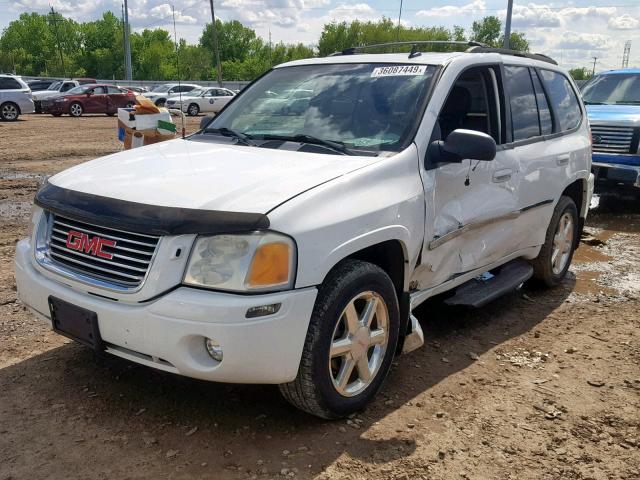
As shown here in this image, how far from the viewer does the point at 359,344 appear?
3.16 metres

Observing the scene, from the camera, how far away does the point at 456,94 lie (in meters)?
4.13

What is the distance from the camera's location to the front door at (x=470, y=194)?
144 inches

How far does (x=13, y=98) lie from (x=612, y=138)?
2031 centimetres

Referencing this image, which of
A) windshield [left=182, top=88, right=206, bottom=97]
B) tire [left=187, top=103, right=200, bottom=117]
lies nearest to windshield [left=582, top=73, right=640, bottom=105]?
tire [left=187, top=103, right=200, bottom=117]

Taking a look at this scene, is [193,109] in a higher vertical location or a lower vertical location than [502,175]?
lower

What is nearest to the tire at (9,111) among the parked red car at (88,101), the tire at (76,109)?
the parked red car at (88,101)

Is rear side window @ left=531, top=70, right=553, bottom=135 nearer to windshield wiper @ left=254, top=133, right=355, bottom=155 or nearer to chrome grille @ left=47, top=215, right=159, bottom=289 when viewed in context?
windshield wiper @ left=254, top=133, right=355, bottom=155

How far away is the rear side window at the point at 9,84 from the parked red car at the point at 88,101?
15.6 feet

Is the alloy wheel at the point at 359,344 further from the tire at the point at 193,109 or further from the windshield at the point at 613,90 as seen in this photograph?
the tire at the point at 193,109

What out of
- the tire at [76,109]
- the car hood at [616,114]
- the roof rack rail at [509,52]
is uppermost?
the roof rack rail at [509,52]

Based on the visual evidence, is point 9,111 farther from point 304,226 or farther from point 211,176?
point 304,226

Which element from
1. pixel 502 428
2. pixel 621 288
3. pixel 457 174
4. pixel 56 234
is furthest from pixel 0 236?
pixel 621 288

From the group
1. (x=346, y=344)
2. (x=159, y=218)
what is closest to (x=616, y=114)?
(x=346, y=344)

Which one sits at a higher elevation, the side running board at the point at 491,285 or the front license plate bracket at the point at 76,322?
the front license plate bracket at the point at 76,322
